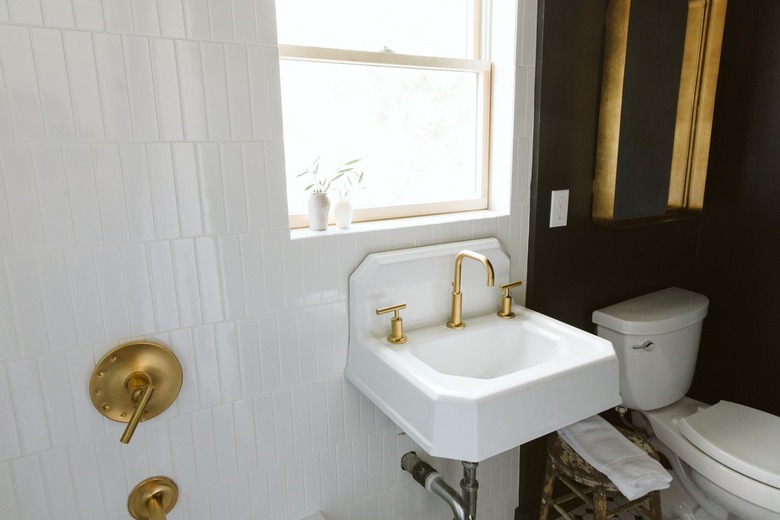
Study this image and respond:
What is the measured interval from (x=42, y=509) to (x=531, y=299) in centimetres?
138

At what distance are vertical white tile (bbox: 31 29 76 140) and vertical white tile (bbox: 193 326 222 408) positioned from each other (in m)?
0.48

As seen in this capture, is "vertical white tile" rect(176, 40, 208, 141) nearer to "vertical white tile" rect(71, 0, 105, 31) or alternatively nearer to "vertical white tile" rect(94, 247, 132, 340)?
"vertical white tile" rect(71, 0, 105, 31)

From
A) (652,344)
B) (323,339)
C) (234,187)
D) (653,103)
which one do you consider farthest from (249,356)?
(653,103)

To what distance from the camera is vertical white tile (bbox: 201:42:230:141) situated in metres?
1.09

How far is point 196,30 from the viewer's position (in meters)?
1.07

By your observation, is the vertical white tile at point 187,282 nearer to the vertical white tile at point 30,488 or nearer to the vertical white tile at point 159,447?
the vertical white tile at point 159,447

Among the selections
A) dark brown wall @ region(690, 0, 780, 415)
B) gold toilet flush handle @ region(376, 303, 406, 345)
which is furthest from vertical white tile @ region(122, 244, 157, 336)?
dark brown wall @ region(690, 0, 780, 415)

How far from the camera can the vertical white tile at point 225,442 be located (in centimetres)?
125

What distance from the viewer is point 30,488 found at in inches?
42.1

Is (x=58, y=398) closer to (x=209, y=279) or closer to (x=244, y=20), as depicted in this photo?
(x=209, y=279)

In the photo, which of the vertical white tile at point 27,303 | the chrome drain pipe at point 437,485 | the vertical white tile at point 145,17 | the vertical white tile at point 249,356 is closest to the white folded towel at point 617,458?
the chrome drain pipe at point 437,485

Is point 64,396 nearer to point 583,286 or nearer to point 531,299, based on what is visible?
point 531,299

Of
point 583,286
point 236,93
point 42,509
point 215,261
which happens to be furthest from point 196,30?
point 583,286

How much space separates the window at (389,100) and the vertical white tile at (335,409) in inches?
17.1
